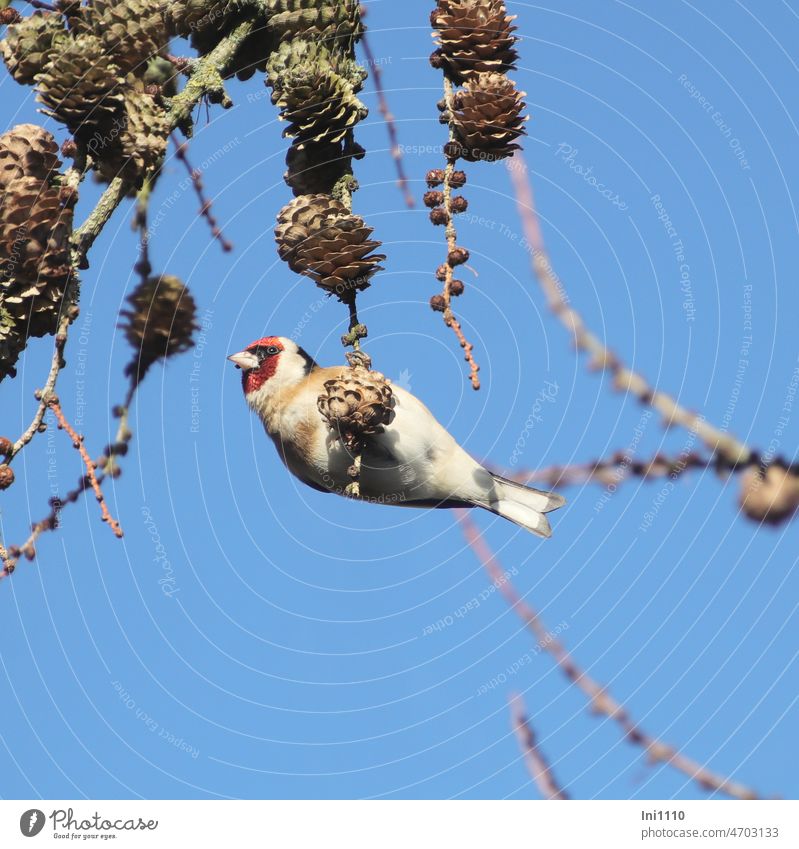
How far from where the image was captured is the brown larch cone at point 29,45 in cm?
221

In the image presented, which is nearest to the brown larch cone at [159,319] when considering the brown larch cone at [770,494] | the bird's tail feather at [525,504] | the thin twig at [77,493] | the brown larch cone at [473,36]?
the thin twig at [77,493]

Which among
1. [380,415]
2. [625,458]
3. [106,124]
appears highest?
[106,124]

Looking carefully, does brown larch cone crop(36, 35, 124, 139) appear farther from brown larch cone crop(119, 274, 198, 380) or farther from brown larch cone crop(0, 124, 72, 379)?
brown larch cone crop(119, 274, 198, 380)

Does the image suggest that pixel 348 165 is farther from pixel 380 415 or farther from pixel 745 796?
pixel 745 796

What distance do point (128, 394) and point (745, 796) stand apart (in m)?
1.50

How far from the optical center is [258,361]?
3264mm

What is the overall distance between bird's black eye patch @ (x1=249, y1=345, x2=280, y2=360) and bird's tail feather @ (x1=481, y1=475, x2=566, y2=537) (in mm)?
789

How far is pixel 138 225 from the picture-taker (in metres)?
2.69

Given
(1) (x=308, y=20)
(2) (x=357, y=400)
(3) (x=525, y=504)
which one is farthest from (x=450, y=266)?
(3) (x=525, y=504)

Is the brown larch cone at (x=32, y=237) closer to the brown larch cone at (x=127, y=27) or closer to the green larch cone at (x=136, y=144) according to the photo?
the green larch cone at (x=136, y=144)

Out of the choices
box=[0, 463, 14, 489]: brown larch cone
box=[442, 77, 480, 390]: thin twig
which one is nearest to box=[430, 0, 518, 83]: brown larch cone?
box=[442, 77, 480, 390]: thin twig

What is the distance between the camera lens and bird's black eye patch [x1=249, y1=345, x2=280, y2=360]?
328 cm

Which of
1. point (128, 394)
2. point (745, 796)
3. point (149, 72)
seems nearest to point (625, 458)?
point (745, 796)

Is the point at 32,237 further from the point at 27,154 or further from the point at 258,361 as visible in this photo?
the point at 258,361
